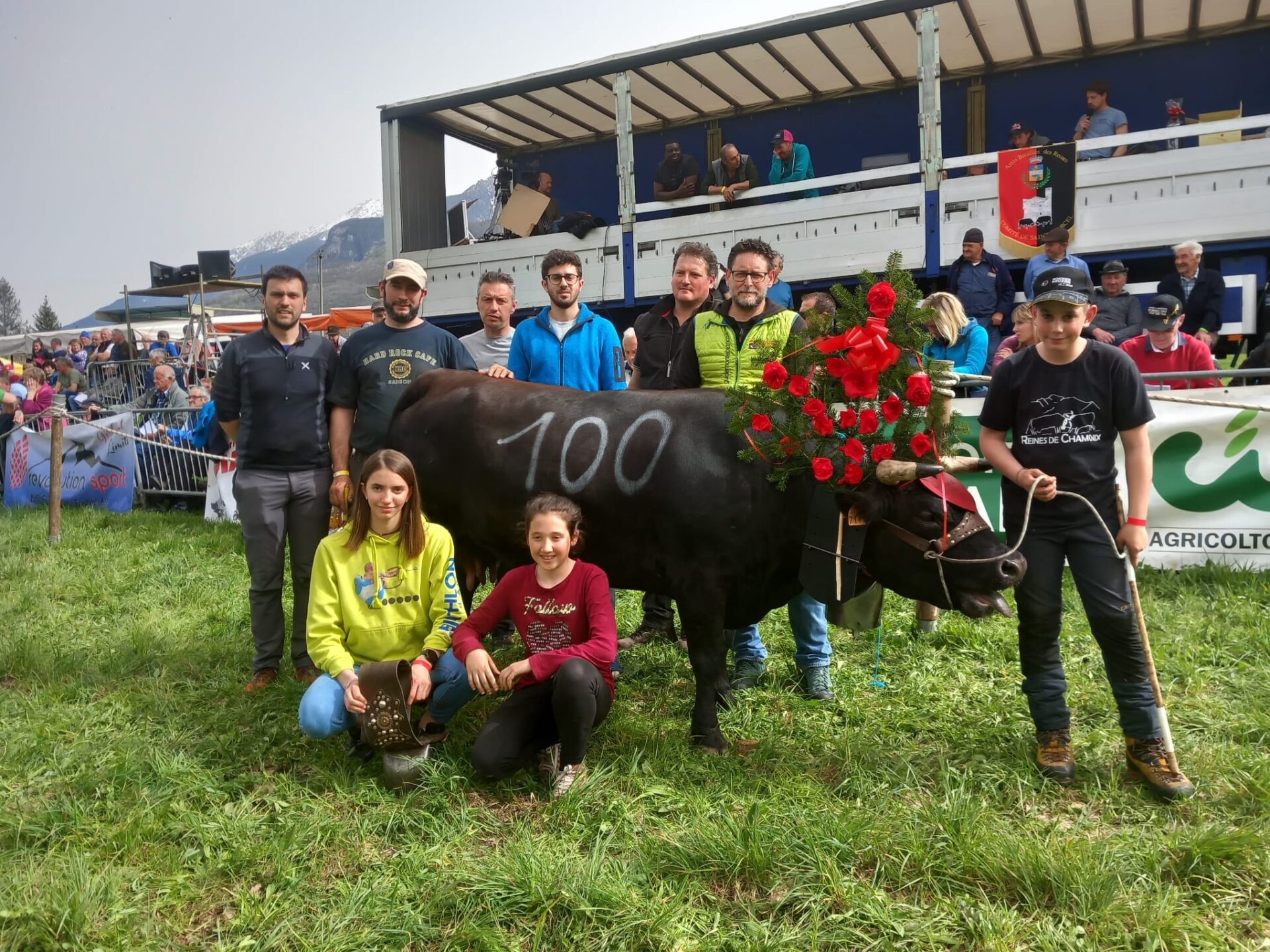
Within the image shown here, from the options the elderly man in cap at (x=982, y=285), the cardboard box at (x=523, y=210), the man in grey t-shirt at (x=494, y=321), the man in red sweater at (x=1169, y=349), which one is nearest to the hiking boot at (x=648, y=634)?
the man in grey t-shirt at (x=494, y=321)

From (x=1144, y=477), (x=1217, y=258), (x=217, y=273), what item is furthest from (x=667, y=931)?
(x=217, y=273)

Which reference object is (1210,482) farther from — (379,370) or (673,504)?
(379,370)

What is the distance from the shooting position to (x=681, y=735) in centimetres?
396

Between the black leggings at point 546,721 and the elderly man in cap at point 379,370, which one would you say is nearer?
the black leggings at point 546,721

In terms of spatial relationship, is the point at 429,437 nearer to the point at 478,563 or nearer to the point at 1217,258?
the point at 478,563

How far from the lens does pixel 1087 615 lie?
3.53 metres

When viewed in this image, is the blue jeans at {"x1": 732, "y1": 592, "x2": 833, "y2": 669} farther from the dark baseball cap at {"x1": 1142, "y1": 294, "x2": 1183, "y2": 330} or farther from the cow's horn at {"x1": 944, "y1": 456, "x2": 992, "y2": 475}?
the dark baseball cap at {"x1": 1142, "y1": 294, "x2": 1183, "y2": 330}

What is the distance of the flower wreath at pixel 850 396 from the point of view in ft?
11.6

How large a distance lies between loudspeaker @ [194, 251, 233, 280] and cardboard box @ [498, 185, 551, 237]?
23.7ft

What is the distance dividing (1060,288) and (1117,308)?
562cm

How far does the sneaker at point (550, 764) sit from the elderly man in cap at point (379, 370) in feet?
5.83

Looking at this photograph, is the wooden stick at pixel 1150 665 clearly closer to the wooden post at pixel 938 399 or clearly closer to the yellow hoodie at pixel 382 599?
the wooden post at pixel 938 399

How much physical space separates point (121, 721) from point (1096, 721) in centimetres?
439

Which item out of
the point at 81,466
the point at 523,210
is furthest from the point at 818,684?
the point at 523,210
